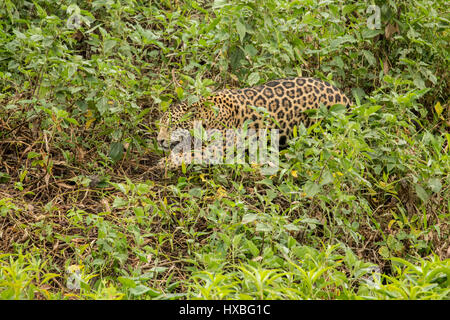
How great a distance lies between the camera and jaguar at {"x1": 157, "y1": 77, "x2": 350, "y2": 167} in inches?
237

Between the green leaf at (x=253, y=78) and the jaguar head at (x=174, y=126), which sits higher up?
the green leaf at (x=253, y=78)

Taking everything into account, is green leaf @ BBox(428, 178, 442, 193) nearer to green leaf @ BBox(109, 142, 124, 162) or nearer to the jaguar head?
the jaguar head

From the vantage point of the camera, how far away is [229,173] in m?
5.66

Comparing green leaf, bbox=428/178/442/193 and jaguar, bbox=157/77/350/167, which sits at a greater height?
green leaf, bbox=428/178/442/193

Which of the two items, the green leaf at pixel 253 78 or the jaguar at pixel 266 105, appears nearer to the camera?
the jaguar at pixel 266 105

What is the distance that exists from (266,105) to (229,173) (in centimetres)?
101

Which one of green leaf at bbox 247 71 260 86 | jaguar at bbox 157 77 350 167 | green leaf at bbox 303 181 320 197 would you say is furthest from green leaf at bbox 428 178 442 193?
green leaf at bbox 247 71 260 86

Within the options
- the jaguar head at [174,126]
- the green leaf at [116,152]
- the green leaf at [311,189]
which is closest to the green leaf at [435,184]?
the green leaf at [311,189]

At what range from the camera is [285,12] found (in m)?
6.62

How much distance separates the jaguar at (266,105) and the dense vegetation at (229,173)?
0.18 m

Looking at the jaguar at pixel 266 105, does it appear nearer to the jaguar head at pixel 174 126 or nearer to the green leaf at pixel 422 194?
the jaguar head at pixel 174 126

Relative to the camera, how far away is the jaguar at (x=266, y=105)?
6.03 meters

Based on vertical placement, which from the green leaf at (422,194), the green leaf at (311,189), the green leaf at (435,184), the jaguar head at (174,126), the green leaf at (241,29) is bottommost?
the jaguar head at (174,126)

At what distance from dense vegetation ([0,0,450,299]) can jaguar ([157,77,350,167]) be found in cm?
18
